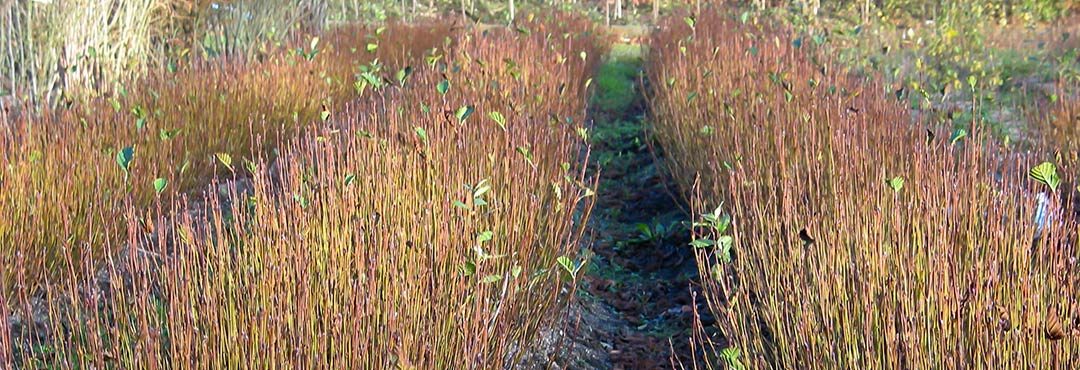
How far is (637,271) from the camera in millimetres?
4445

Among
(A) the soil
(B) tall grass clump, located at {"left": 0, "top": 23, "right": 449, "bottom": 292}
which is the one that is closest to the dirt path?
(A) the soil

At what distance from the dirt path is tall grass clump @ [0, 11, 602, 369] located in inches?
14.5

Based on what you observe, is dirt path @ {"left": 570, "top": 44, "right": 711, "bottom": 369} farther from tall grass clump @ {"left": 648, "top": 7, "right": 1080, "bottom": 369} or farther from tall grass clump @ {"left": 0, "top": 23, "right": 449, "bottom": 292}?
tall grass clump @ {"left": 0, "top": 23, "right": 449, "bottom": 292}

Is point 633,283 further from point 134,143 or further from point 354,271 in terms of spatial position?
point 134,143

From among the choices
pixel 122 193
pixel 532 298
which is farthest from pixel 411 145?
pixel 122 193

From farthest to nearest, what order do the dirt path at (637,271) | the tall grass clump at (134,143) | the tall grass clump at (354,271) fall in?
the dirt path at (637,271)
the tall grass clump at (134,143)
the tall grass clump at (354,271)

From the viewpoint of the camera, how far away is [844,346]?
7.31 ft

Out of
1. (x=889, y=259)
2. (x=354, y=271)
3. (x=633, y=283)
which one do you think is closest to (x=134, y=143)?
(x=633, y=283)

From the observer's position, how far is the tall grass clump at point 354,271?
6.55 ft

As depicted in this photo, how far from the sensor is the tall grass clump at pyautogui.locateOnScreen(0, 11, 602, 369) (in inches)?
78.6

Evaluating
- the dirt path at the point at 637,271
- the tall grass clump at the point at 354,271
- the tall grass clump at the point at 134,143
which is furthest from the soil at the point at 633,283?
the tall grass clump at the point at 134,143

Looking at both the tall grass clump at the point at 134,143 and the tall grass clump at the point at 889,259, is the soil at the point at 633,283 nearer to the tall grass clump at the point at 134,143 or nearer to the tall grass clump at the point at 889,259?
the tall grass clump at the point at 889,259

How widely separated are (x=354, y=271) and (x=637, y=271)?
215cm

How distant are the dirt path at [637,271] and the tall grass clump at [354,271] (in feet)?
1.21
